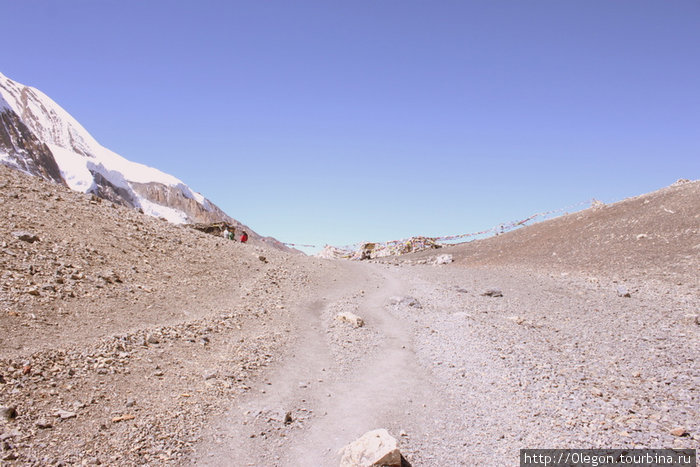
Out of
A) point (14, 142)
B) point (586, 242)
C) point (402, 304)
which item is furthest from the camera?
point (14, 142)

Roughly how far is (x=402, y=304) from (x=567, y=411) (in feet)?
32.8

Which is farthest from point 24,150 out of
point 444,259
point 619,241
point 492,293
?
point 619,241

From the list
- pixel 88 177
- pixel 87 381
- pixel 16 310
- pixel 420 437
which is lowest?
pixel 420 437

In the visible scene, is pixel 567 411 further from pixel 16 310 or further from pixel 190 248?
pixel 190 248

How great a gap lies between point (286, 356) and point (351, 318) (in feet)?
12.2

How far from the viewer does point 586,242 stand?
2747 centimetres

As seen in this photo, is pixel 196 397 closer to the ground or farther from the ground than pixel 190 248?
closer to the ground

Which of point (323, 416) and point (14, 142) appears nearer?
point (323, 416)

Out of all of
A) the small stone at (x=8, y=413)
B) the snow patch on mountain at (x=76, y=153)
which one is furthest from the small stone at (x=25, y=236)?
the snow patch on mountain at (x=76, y=153)

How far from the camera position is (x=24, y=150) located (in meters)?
49.6

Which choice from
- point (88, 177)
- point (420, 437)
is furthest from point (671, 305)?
point (88, 177)

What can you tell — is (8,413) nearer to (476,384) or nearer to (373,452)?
(373,452)

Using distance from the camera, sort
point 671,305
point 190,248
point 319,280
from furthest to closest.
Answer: point 319,280 → point 190,248 → point 671,305

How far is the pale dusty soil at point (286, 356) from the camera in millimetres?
6812
